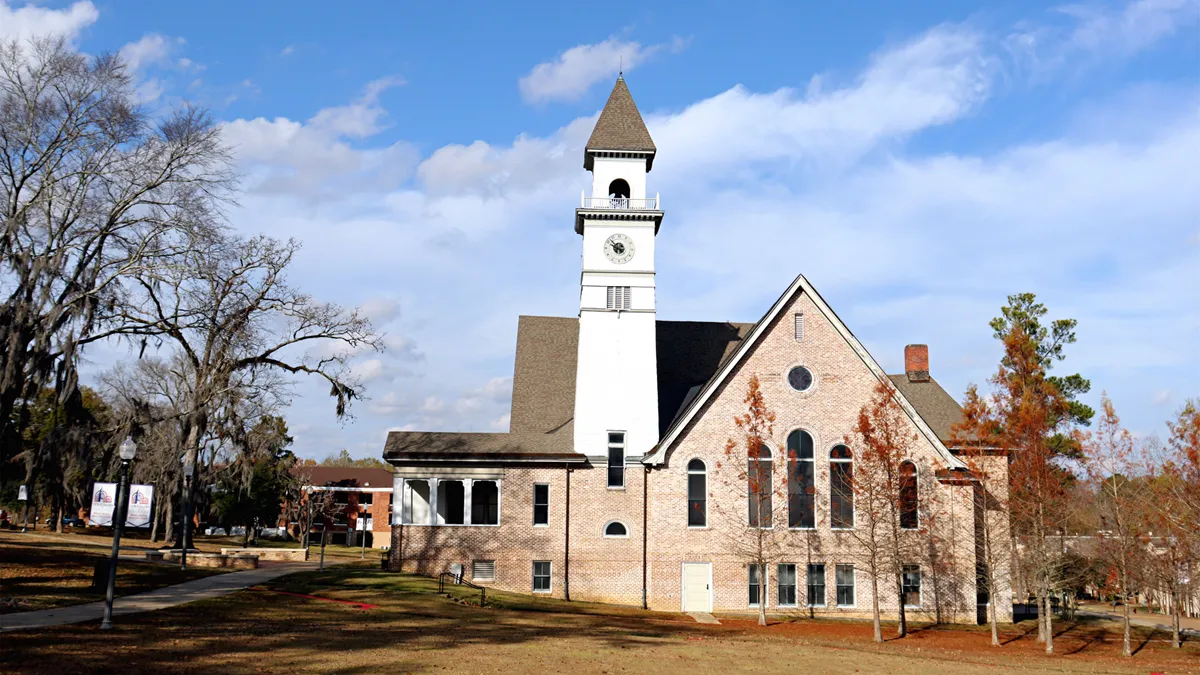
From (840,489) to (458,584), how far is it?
1546 centimetres

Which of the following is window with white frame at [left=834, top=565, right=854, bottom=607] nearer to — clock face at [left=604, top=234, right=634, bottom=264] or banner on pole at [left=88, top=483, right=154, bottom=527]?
clock face at [left=604, top=234, right=634, bottom=264]

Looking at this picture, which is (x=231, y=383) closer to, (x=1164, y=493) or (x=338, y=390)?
(x=338, y=390)

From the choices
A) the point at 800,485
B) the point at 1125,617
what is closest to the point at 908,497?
the point at 800,485

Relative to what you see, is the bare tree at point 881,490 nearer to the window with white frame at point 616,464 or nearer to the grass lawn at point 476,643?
the grass lawn at point 476,643

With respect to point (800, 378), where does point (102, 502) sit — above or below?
below

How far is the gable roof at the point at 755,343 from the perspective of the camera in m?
36.9

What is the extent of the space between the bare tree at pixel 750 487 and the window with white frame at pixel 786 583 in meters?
0.58

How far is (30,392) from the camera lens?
94.0 ft

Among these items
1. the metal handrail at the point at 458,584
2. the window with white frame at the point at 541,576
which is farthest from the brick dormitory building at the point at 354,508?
the window with white frame at the point at 541,576

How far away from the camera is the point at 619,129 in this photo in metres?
40.8

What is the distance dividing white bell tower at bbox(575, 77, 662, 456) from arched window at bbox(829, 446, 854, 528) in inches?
282

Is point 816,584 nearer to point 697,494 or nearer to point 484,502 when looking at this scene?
point 697,494

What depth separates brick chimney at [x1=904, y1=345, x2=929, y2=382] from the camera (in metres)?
44.9

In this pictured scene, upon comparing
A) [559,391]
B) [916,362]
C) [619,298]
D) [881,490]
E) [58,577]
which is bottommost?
[58,577]
